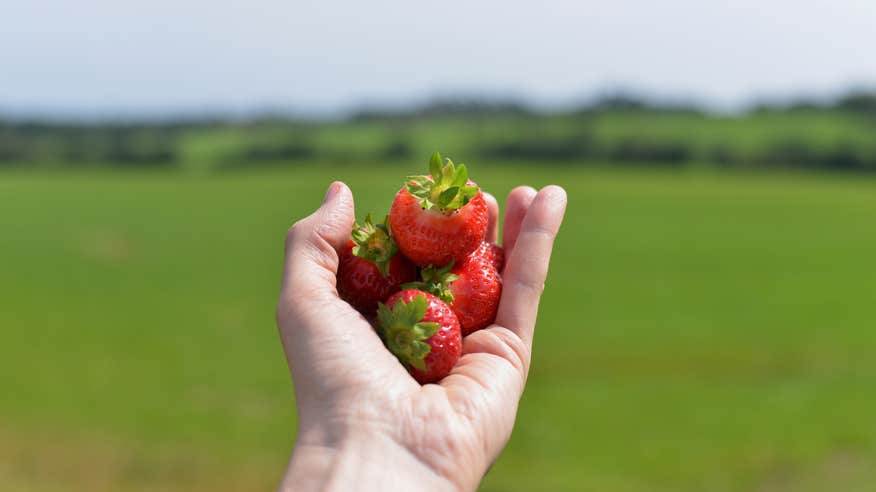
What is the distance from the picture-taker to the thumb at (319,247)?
9.12ft

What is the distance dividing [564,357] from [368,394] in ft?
43.5

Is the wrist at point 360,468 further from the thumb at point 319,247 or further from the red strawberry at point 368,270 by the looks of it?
the red strawberry at point 368,270

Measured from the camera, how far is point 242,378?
46.5 ft

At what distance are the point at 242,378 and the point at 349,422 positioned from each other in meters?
12.3

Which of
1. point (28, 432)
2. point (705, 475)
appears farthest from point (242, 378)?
point (705, 475)

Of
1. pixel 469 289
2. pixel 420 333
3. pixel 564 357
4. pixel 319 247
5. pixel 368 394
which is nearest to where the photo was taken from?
pixel 368 394

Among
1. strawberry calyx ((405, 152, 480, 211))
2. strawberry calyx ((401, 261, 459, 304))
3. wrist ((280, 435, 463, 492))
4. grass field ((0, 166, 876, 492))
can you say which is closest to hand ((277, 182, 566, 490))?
wrist ((280, 435, 463, 492))

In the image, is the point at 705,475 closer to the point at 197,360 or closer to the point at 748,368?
the point at 748,368

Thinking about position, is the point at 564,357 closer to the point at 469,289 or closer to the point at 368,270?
the point at 469,289

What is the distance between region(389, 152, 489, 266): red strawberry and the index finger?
282 mm

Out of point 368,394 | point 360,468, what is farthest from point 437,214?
point 360,468

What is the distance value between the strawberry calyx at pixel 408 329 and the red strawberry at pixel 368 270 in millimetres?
209

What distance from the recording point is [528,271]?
10.4 feet

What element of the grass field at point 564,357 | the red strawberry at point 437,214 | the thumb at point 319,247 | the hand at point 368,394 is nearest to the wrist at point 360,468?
the hand at point 368,394
